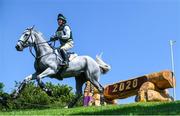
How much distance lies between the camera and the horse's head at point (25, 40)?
23.1 m

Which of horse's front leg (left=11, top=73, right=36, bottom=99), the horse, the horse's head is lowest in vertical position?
horse's front leg (left=11, top=73, right=36, bottom=99)

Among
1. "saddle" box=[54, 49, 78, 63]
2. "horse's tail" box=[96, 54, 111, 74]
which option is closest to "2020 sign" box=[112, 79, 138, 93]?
"horse's tail" box=[96, 54, 111, 74]

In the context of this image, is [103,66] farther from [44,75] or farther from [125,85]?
[125,85]

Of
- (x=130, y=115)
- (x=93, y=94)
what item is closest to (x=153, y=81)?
(x=93, y=94)

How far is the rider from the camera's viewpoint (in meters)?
23.1

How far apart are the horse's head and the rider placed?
2.98ft

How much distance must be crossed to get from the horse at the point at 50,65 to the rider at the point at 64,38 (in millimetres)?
239

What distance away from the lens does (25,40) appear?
23203 mm

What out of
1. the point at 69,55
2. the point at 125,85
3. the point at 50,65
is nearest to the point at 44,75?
the point at 50,65

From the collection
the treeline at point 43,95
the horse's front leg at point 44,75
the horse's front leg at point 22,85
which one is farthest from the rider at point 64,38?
the treeline at point 43,95

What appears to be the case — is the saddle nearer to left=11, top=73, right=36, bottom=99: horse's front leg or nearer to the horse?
the horse

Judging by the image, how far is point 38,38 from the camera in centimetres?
2339

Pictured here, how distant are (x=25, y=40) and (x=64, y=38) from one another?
1.65 meters

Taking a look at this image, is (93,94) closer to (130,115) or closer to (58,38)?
(58,38)
